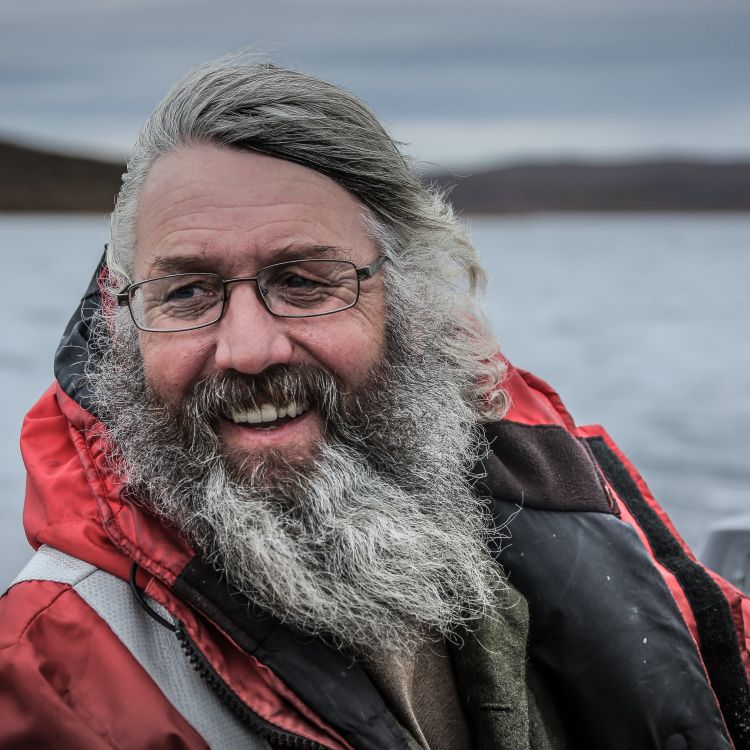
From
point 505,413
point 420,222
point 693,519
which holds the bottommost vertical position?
point 693,519

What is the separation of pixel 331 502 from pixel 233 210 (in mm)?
587

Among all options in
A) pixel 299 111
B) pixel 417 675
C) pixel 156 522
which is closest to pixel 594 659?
pixel 417 675

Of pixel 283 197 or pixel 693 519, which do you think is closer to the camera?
pixel 283 197

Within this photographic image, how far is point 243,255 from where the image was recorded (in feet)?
5.20

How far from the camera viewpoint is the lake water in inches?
207

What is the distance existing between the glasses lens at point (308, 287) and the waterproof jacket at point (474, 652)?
0.43 meters

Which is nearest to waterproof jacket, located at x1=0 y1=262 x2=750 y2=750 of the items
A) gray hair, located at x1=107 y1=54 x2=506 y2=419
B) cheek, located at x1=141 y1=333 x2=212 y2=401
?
cheek, located at x1=141 y1=333 x2=212 y2=401

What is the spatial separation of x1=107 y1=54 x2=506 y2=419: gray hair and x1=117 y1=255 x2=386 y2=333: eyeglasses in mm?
154

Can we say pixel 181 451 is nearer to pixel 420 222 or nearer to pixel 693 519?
pixel 420 222

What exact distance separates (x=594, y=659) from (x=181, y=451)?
95 centimetres

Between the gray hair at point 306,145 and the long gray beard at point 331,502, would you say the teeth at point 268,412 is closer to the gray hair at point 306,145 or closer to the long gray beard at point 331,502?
the long gray beard at point 331,502

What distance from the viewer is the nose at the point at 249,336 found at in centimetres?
152

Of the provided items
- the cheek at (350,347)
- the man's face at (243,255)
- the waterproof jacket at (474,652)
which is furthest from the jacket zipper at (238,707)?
the cheek at (350,347)

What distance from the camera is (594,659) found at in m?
1.75
